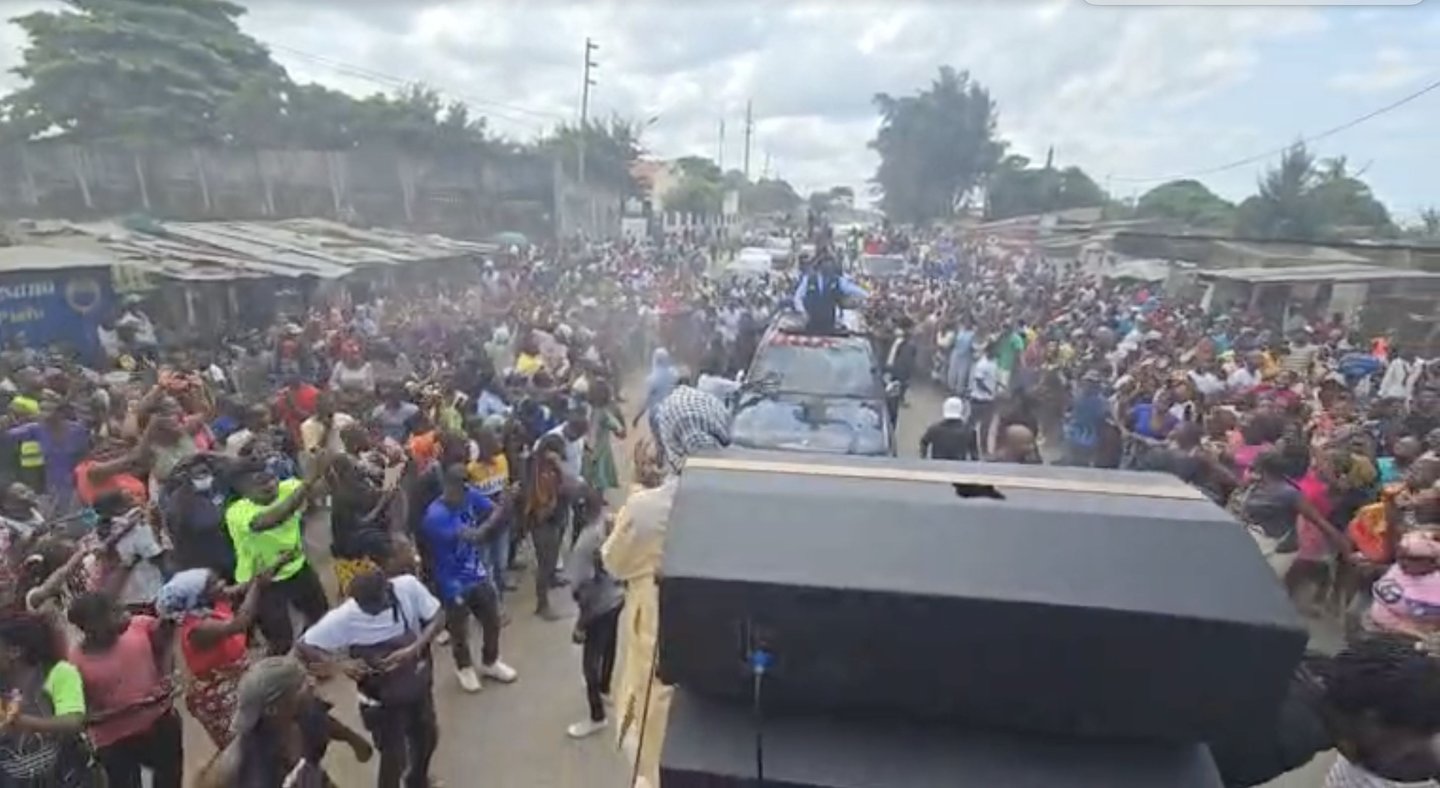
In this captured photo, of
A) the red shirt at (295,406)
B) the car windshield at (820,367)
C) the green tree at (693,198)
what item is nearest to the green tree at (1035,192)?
the green tree at (693,198)

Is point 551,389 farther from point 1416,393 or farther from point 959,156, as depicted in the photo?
point 959,156

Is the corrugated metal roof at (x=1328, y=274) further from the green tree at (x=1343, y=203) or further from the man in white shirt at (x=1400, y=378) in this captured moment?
the green tree at (x=1343, y=203)

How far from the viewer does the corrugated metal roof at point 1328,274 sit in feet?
56.5

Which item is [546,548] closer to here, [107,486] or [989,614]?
[107,486]

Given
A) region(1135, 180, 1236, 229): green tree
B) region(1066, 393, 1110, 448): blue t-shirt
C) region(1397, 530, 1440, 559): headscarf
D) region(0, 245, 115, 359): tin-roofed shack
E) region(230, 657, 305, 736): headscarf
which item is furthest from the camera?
region(1135, 180, 1236, 229): green tree

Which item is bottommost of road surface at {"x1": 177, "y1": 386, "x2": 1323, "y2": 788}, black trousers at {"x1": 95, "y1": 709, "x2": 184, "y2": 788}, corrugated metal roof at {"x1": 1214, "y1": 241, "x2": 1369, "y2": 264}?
road surface at {"x1": 177, "y1": 386, "x2": 1323, "y2": 788}

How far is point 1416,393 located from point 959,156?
5917 cm

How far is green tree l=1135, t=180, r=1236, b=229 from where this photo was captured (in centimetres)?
3809

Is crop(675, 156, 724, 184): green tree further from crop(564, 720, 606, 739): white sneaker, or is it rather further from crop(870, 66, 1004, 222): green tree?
crop(564, 720, 606, 739): white sneaker

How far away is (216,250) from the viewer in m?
15.8

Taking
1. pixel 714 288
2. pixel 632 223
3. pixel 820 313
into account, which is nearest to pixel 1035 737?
pixel 820 313

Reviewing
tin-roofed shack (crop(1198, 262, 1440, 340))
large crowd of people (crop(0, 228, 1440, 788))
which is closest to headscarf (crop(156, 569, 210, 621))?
large crowd of people (crop(0, 228, 1440, 788))

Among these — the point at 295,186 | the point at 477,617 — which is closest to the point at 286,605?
the point at 477,617

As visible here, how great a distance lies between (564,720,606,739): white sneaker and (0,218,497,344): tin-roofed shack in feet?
32.8
